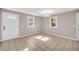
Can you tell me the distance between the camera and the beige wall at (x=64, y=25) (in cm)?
182

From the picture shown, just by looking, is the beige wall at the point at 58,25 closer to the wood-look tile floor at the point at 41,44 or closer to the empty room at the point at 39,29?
the empty room at the point at 39,29

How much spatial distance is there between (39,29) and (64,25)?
1.97ft

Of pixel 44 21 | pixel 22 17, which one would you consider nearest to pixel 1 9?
pixel 22 17

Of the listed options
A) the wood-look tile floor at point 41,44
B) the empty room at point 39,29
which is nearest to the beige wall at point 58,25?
the empty room at point 39,29

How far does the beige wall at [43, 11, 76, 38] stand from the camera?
1.82m

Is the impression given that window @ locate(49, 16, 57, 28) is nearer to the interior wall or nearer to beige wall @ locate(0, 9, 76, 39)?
beige wall @ locate(0, 9, 76, 39)

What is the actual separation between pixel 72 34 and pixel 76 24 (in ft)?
0.80

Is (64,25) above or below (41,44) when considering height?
above

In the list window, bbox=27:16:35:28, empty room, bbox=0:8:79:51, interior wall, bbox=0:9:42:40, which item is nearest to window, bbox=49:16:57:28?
empty room, bbox=0:8:79:51

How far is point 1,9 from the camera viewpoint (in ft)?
5.76

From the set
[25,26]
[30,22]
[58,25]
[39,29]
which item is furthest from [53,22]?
[25,26]

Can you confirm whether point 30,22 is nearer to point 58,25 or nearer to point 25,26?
point 25,26

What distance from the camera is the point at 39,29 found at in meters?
1.93
